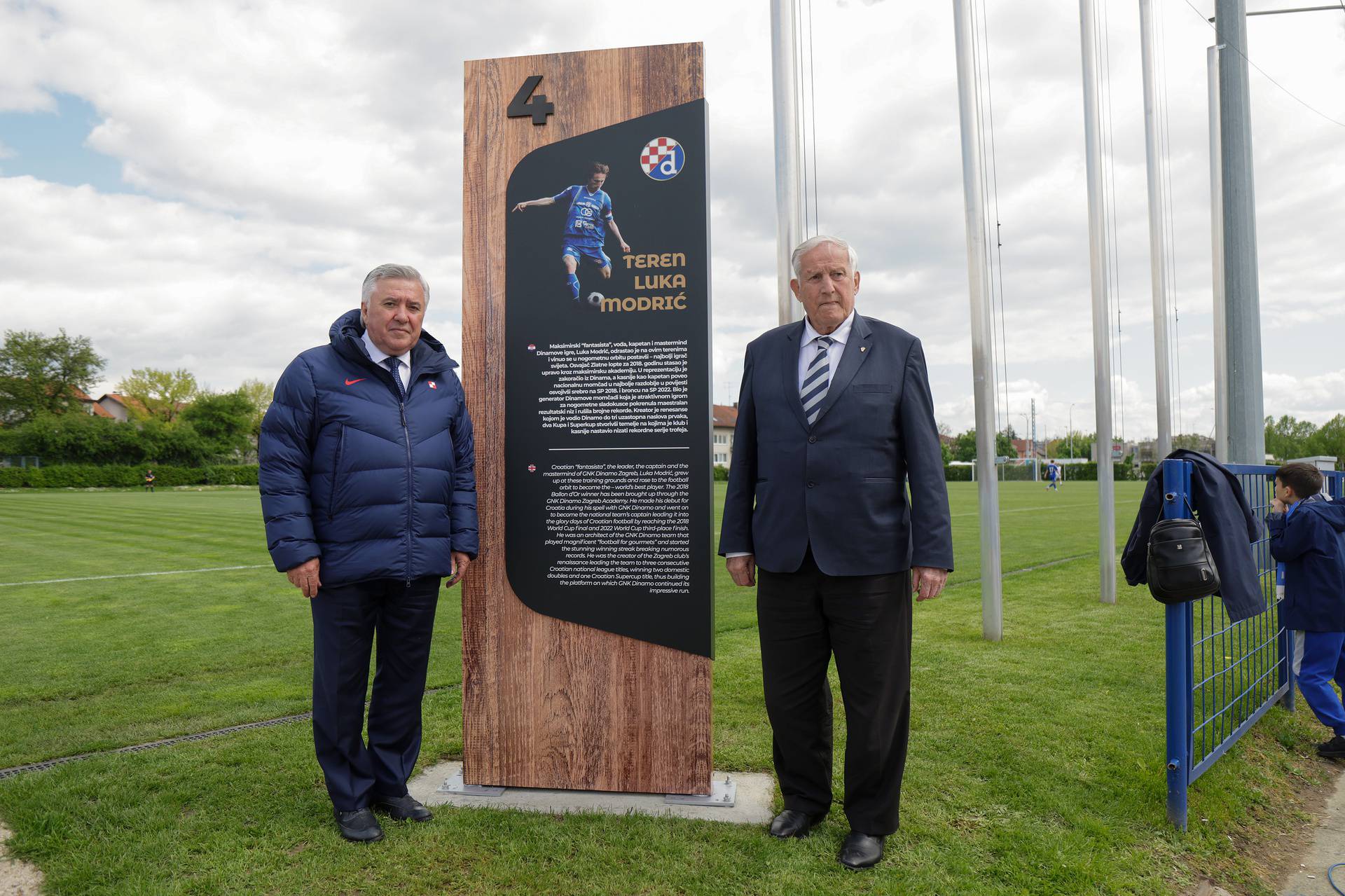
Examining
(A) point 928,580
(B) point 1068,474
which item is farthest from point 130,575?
(B) point 1068,474

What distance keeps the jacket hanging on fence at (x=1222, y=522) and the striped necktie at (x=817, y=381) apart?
1327 mm

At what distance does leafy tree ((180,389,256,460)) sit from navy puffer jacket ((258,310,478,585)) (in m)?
78.6

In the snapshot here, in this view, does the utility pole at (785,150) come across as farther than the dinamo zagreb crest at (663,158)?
Yes

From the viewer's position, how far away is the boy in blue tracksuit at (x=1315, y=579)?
4371 mm

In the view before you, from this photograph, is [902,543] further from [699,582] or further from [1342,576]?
[1342,576]

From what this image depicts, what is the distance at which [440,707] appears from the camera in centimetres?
528

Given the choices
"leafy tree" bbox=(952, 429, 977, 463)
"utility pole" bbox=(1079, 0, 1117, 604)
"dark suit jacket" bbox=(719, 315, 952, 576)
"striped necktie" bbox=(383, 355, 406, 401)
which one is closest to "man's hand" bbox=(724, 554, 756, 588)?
"dark suit jacket" bbox=(719, 315, 952, 576)

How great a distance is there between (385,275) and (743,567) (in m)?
1.86

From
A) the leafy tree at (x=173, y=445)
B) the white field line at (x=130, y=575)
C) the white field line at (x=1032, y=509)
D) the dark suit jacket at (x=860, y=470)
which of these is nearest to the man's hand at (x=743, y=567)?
the dark suit jacket at (x=860, y=470)

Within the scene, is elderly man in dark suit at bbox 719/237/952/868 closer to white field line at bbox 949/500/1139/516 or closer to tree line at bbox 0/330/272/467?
white field line at bbox 949/500/1139/516

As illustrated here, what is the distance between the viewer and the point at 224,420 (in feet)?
245

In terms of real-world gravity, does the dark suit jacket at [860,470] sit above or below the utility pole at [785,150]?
below

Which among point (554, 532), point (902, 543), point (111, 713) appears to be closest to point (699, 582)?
point (554, 532)

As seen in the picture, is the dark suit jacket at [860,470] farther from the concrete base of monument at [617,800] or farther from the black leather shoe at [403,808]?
the black leather shoe at [403,808]
